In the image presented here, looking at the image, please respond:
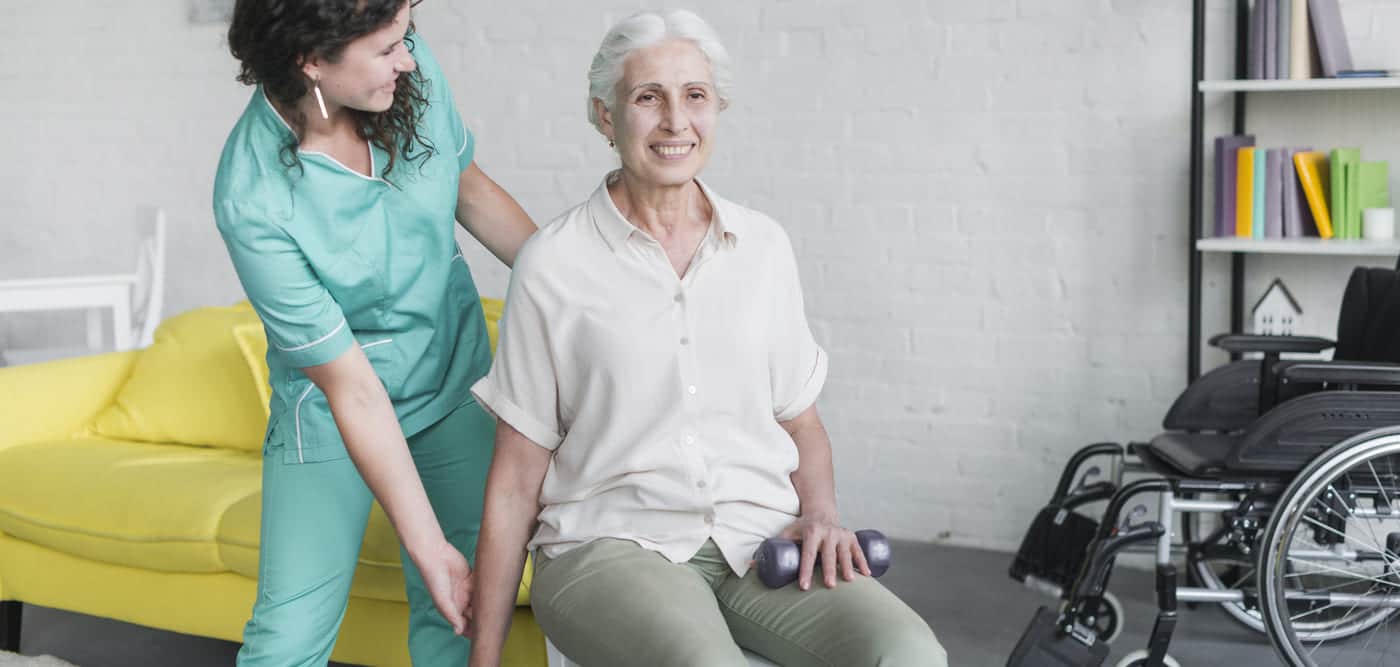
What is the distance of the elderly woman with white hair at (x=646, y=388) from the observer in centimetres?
164

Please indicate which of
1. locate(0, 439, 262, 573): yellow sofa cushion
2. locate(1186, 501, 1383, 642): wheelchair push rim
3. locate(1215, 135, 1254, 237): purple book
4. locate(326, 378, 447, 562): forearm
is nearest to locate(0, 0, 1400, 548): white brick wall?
locate(1215, 135, 1254, 237): purple book

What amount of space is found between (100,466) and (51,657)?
0.42 meters

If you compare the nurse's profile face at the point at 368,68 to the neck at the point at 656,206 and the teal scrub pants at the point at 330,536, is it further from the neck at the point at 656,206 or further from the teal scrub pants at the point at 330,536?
the teal scrub pants at the point at 330,536

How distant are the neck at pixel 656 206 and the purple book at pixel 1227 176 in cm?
173

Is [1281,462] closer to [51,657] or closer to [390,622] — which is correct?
[390,622]

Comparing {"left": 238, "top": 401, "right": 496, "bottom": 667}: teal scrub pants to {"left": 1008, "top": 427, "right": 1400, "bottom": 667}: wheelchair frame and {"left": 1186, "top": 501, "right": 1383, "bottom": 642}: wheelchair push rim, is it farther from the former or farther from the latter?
{"left": 1186, "top": 501, "right": 1383, "bottom": 642}: wheelchair push rim

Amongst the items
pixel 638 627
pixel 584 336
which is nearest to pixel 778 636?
pixel 638 627

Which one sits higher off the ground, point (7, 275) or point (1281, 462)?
point (7, 275)

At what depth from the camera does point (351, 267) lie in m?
1.70

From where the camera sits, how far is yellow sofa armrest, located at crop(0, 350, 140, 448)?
2.95 meters

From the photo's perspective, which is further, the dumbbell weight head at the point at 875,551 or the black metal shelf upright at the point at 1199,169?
the black metal shelf upright at the point at 1199,169

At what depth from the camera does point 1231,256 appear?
312cm

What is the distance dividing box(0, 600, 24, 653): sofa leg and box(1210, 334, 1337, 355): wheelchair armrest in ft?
8.84

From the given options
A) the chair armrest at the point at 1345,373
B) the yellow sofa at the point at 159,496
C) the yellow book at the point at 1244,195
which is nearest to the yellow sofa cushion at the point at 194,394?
the yellow sofa at the point at 159,496
